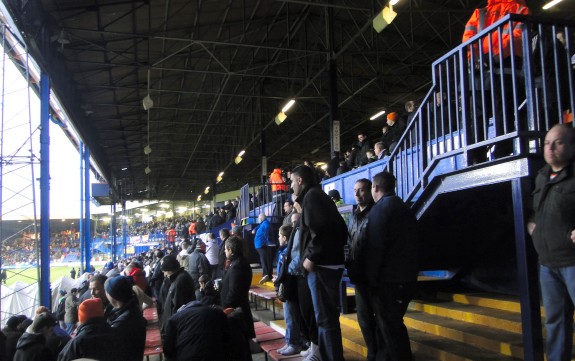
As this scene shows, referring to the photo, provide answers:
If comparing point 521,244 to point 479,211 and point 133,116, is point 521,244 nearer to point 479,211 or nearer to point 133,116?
point 479,211

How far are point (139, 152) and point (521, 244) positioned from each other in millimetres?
29304

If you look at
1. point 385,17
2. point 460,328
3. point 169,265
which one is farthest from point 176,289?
point 385,17

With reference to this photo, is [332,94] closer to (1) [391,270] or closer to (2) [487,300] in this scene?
(2) [487,300]

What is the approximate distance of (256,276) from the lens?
35.6 feet

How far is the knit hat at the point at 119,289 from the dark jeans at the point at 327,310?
154cm

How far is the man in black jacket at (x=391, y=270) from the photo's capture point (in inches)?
131

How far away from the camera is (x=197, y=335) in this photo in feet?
11.1

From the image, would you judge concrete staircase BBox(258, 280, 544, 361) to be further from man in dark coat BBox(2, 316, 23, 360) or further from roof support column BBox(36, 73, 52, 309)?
roof support column BBox(36, 73, 52, 309)

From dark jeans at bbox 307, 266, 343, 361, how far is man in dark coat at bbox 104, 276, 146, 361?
1473 mm

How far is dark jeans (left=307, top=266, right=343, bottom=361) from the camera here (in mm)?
3633

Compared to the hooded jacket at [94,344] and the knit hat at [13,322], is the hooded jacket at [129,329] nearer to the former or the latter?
the hooded jacket at [94,344]

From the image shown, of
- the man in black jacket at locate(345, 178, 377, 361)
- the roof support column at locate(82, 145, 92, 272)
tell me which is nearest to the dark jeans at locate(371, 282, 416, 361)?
the man in black jacket at locate(345, 178, 377, 361)

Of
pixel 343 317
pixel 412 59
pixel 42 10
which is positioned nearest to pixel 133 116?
pixel 42 10

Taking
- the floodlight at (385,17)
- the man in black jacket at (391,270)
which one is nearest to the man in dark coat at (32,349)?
the man in black jacket at (391,270)
